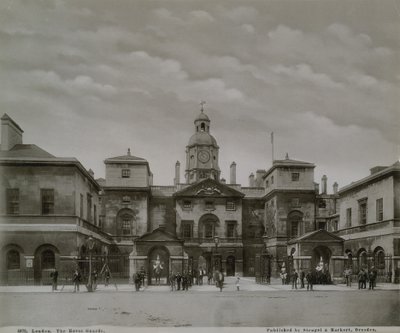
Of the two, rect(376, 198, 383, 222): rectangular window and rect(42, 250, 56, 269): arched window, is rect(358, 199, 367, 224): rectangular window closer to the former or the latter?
rect(376, 198, 383, 222): rectangular window

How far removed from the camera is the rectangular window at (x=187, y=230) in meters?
48.0

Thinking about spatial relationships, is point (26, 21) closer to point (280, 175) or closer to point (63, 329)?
point (63, 329)

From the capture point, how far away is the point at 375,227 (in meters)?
30.0

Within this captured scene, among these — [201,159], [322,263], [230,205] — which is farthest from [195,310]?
[201,159]

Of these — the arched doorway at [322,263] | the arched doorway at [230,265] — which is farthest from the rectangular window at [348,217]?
the arched doorway at [230,265]

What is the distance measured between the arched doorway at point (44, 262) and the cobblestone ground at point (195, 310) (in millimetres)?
4316

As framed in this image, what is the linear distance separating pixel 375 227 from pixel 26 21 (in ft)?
74.0

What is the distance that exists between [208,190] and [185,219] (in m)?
3.52

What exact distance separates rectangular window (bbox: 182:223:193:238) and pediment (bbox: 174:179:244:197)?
2.84 m

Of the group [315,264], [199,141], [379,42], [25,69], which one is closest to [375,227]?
[315,264]

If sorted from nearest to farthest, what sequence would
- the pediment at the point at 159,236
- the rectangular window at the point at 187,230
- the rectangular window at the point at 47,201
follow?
1. the rectangular window at the point at 47,201
2. the pediment at the point at 159,236
3. the rectangular window at the point at 187,230

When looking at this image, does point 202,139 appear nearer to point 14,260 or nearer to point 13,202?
point 13,202

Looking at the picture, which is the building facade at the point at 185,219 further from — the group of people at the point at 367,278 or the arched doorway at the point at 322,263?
the group of people at the point at 367,278

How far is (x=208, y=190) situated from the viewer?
159 feet
